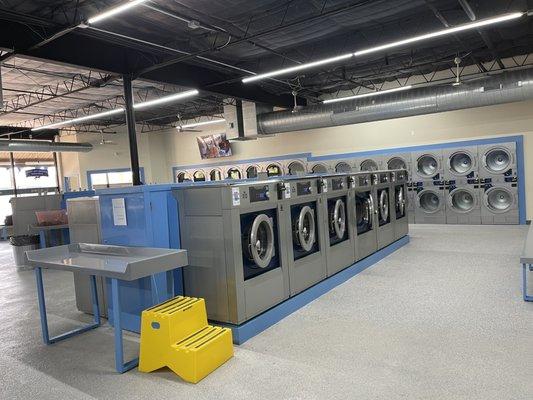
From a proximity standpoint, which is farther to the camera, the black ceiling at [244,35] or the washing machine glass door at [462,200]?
the washing machine glass door at [462,200]

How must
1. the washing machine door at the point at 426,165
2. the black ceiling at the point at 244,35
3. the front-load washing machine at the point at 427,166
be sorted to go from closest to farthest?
1. the black ceiling at the point at 244,35
2. the front-load washing machine at the point at 427,166
3. the washing machine door at the point at 426,165

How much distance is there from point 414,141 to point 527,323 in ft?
24.8

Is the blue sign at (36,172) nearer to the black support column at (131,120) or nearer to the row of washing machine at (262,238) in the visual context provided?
the black support column at (131,120)

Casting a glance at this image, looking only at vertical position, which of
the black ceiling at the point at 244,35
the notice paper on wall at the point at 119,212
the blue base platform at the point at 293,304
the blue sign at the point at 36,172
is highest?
the black ceiling at the point at 244,35

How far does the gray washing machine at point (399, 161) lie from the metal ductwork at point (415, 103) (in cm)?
147

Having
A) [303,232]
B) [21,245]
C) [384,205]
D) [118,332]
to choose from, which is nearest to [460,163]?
[384,205]

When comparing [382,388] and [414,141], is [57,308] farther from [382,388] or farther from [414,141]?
[414,141]

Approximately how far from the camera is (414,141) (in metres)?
10.3

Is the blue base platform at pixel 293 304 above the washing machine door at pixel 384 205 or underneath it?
underneath

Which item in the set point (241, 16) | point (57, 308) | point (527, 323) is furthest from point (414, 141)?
point (57, 308)

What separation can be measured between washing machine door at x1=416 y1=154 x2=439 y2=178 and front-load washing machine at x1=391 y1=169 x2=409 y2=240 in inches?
99.1

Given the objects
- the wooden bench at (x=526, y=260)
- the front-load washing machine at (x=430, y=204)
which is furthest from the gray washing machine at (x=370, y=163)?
the wooden bench at (x=526, y=260)

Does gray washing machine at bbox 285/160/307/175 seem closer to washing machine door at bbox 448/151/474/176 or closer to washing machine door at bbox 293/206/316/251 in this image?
washing machine door at bbox 448/151/474/176

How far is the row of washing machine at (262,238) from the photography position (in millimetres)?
3479
